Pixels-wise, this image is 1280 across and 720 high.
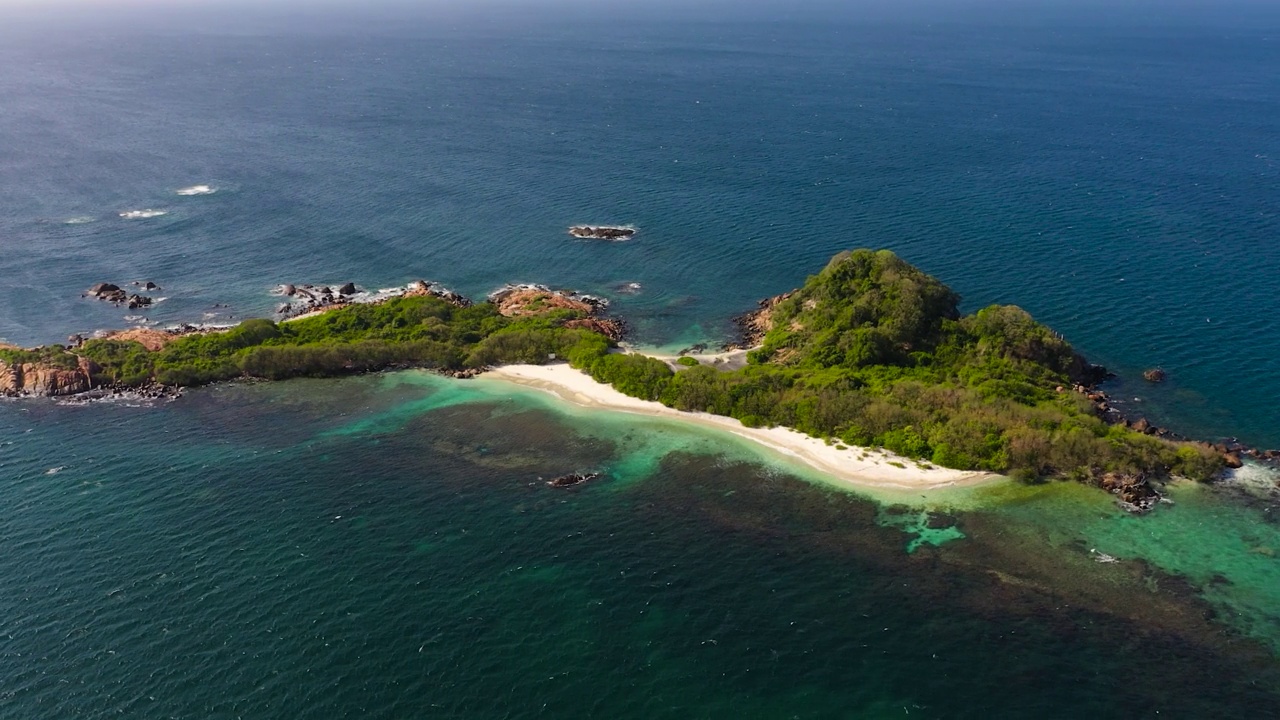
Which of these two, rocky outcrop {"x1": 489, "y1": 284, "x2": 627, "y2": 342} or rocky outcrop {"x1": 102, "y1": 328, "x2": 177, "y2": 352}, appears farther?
rocky outcrop {"x1": 489, "y1": 284, "x2": 627, "y2": 342}

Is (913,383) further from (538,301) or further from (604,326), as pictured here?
(538,301)

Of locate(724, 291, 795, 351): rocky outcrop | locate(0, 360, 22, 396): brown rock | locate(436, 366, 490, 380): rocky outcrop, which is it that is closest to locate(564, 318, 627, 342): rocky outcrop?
locate(436, 366, 490, 380): rocky outcrop

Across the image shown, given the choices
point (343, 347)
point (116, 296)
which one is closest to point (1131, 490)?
point (343, 347)

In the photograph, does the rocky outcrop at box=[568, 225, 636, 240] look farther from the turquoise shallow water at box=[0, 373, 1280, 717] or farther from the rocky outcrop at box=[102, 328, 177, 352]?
the turquoise shallow water at box=[0, 373, 1280, 717]

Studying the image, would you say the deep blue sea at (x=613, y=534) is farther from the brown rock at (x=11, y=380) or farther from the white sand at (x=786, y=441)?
the brown rock at (x=11, y=380)

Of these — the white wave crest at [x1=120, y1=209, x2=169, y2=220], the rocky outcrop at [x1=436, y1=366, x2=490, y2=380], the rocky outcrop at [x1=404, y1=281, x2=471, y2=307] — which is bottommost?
the rocky outcrop at [x1=436, y1=366, x2=490, y2=380]

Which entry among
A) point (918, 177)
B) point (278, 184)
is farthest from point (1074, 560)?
point (278, 184)

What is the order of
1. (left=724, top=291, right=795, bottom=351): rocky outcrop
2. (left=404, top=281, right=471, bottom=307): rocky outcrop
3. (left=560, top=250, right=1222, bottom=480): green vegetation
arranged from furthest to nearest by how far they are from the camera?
(left=404, top=281, right=471, bottom=307): rocky outcrop
(left=724, top=291, right=795, bottom=351): rocky outcrop
(left=560, top=250, right=1222, bottom=480): green vegetation
